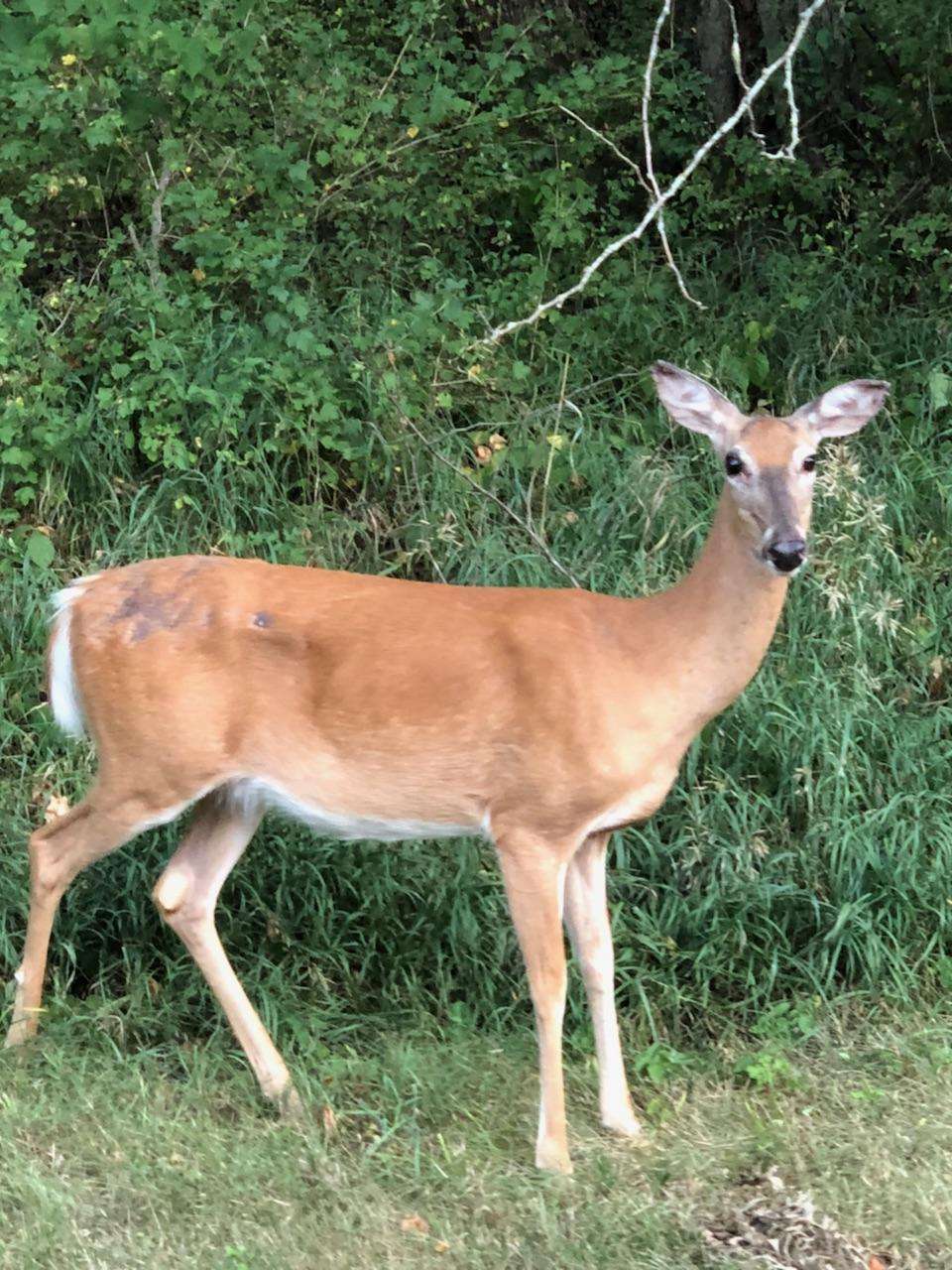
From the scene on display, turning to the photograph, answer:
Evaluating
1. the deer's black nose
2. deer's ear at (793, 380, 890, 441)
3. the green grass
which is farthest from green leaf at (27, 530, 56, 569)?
the deer's black nose

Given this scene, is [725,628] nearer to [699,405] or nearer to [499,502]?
[699,405]

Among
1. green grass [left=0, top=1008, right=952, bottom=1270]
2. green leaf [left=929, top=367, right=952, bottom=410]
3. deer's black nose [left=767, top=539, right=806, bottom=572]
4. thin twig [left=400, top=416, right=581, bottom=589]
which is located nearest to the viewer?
green grass [left=0, top=1008, right=952, bottom=1270]

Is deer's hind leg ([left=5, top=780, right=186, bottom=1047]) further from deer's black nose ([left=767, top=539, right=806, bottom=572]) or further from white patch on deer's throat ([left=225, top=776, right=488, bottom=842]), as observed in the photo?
deer's black nose ([left=767, top=539, right=806, bottom=572])

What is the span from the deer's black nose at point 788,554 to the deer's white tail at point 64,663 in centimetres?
176

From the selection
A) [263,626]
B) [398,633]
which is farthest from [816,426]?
[263,626]

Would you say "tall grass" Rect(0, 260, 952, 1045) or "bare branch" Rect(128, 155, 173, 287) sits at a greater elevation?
"bare branch" Rect(128, 155, 173, 287)

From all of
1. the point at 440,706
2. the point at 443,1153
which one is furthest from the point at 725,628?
the point at 443,1153

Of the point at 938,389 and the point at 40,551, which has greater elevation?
the point at 938,389

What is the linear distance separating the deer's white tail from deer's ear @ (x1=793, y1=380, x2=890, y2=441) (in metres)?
1.87

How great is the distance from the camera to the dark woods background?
16.3 ft

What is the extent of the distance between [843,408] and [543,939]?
1.52 m

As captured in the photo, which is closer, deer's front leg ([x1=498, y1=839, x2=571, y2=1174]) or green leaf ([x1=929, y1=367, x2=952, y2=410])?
deer's front leg ([x1=498, y1=839, x2=571, y2=1174])

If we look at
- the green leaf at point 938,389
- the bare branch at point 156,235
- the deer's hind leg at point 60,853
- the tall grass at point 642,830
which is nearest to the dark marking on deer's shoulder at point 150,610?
the deer's hind leg at point 60,853

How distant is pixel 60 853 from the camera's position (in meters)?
4.57
